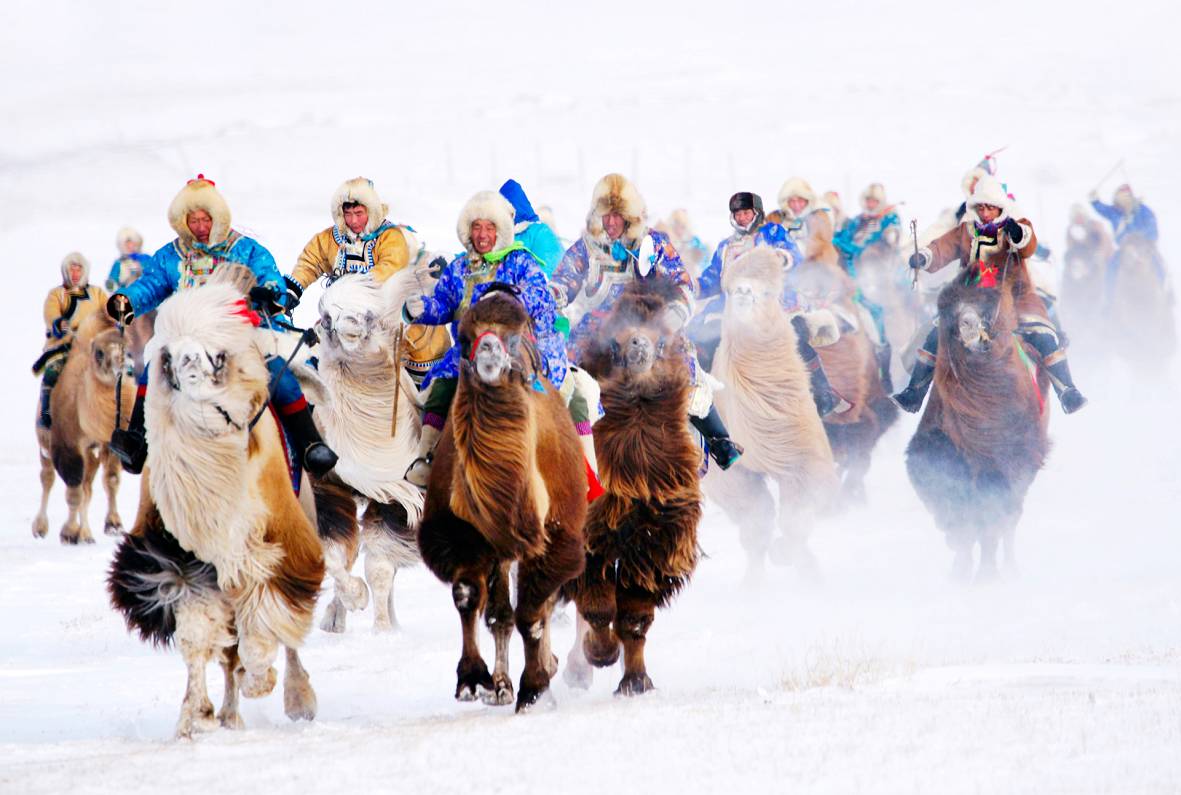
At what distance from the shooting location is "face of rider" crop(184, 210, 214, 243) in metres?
8.32

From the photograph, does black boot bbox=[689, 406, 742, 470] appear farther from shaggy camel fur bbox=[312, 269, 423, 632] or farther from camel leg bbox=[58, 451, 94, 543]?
camel leg bbox=[58, 451, 94, 543]

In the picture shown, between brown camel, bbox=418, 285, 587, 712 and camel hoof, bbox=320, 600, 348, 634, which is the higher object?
brown camel, bbox=418, 285, 587, 712

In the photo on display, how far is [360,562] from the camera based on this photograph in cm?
1465

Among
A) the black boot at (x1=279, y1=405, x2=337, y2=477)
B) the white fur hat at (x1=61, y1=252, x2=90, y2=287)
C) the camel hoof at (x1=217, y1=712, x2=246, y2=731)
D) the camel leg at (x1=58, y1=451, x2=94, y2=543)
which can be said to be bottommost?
the camel hoof at (x1=217, y1=712, x2=246, y2=731)

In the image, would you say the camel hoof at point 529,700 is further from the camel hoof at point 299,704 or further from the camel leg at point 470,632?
the camel hoof at point 299,704

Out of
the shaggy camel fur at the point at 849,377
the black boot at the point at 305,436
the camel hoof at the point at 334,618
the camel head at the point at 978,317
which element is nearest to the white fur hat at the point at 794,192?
the shaggy camel fur at the point at 849,377

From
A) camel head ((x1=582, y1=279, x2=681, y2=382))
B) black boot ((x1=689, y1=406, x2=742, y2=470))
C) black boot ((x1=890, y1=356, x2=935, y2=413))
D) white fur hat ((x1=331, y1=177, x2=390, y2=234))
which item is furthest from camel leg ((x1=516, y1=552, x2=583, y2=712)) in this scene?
black boot ((x1=890, y1=356, x2=935, y2=413))

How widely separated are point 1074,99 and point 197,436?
6892cm

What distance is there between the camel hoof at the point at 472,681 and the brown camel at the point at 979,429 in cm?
477

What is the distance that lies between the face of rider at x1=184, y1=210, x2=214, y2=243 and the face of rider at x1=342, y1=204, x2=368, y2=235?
195cm

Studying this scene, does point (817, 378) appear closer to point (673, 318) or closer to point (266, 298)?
point (673, 318)

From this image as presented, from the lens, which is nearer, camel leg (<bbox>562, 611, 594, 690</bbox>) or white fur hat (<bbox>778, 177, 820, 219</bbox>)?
camel leg (<bbox>562, 611, 594, 690</bbox>)

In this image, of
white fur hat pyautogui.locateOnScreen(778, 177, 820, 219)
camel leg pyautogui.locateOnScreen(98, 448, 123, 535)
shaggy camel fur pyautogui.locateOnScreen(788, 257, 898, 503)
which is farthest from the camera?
white fur hat pyautogui.locateOnScreen(778, 177, 820, 219)

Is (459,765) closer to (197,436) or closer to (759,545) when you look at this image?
(197,436)
